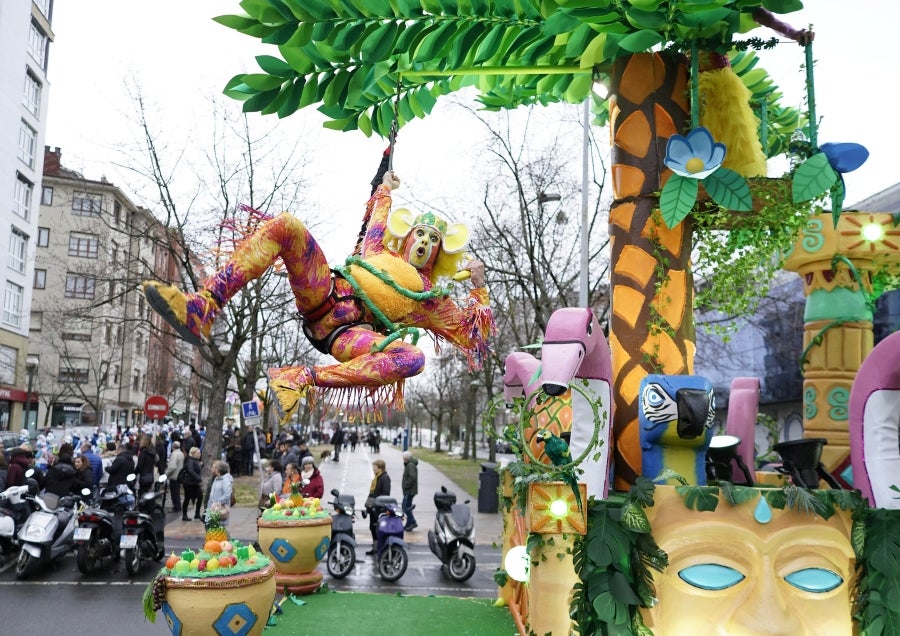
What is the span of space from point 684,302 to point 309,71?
10.4 feet

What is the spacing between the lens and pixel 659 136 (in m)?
5.94

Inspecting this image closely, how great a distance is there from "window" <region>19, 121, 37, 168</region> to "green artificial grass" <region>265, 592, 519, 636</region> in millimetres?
33036

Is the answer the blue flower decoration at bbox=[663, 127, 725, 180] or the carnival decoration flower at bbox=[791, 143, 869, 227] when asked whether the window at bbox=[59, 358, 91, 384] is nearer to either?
the blue flower decoration at bbox=[663, 127, 725, 180]

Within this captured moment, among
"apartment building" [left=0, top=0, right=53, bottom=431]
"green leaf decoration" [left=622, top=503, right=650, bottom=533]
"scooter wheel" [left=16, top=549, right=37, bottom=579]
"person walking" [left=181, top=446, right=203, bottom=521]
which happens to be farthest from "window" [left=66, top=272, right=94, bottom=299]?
"green leaf decoration" [left=622, top=503, right=650, bottom=533]

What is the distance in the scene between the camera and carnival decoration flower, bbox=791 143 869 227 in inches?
195

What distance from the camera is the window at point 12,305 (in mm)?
35737

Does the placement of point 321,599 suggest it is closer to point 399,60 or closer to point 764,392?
point 399,60

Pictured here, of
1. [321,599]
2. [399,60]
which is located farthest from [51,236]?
[399,60]

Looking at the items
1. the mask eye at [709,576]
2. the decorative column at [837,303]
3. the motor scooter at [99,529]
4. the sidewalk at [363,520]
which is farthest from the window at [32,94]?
the mask eye at [709,576]

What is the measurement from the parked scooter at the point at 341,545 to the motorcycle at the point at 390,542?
456 mm

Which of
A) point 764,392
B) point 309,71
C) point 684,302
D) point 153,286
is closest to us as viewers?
point 153,286

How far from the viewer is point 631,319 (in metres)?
5.80

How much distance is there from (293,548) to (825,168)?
26.3ft

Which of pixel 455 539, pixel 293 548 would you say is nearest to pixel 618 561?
pixel 293 548
